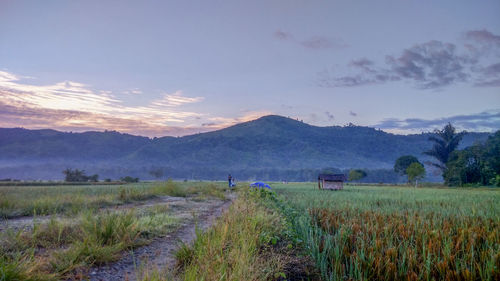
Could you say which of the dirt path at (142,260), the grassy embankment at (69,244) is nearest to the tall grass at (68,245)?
the grassy embankment at (69,244)

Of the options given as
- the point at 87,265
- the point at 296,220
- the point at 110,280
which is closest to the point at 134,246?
the point at 87,265

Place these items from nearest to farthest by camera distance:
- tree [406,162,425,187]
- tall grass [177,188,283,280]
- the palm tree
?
tall grass [177,188,283,280] < tree [406,162,425,187] < the palm tree

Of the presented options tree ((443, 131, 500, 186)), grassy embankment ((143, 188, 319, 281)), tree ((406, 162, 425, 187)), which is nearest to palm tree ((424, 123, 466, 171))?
tree ((406, 162, 425, 187))

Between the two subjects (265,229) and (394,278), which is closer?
(394,278)

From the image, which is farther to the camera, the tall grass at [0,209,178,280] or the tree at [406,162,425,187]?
the tree at [406,162,425,187]

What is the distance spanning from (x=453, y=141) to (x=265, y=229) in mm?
83593

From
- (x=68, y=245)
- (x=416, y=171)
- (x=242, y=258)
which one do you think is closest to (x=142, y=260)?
(x=242, y=258)

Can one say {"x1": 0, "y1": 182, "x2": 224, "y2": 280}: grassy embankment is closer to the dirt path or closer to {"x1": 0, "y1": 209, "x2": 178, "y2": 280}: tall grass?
{"x1": 0, "y1": 209, "x2": 178, "y2": 280}: tall grass

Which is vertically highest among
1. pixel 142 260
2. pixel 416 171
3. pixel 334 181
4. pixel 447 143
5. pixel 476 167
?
pixel 447 143

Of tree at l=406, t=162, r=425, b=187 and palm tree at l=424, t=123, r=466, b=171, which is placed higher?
palm tree at l=424, t=123, r=466, b=171

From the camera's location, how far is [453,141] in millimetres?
71750

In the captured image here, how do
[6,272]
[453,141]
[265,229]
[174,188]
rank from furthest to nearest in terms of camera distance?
[453,141], [174,188], [265,229], [6,272]

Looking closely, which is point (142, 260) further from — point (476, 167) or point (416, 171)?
point (416, 171)

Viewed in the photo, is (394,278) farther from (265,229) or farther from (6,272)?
(6,272)
